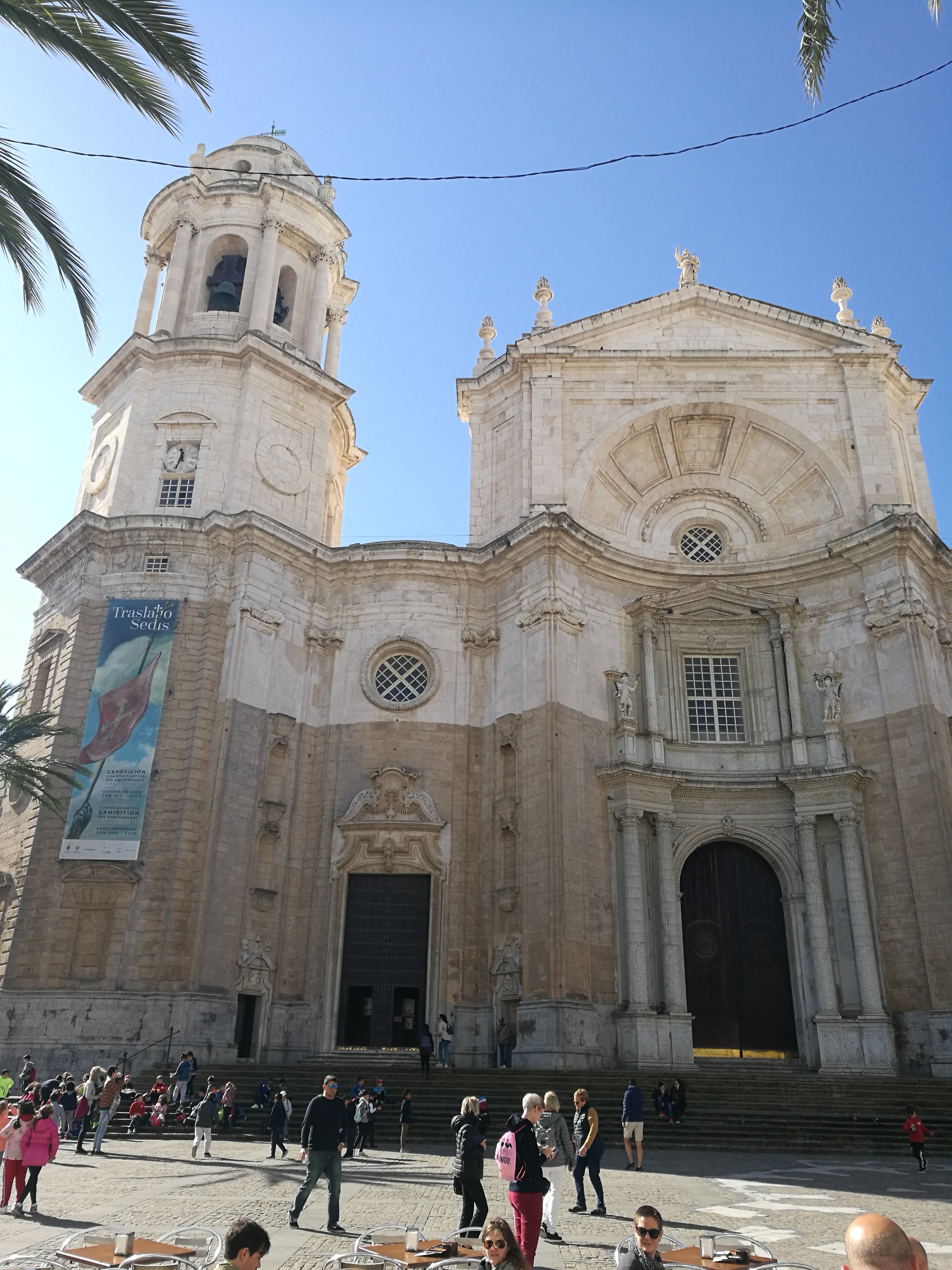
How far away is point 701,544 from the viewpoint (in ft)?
110

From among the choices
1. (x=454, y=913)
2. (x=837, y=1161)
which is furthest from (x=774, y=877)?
(x=837, y=1161)

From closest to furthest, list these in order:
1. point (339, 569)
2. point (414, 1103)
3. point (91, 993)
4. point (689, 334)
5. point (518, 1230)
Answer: point (518, 1230) < point (414, 1103) < point (91, 993) < point (339, 569) < point (689, 334)

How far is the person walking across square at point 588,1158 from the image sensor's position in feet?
39.9

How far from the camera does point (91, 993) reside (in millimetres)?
24438

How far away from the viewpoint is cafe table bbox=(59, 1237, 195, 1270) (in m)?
6.66

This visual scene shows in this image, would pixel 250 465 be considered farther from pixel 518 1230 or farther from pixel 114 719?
pixel 518 1230

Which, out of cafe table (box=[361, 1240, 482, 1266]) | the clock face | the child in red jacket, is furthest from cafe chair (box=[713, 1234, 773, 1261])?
the clock face

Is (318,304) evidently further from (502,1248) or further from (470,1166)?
(502,1248)

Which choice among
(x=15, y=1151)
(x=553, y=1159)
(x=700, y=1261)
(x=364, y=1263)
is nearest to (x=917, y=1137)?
(x=553, y=1159)

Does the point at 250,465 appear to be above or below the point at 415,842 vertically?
above

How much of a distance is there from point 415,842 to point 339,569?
8960mm

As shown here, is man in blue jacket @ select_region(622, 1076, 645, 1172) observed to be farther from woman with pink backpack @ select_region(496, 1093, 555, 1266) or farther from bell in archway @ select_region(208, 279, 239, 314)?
bell in archway @ select_region(208, 279, 239, 314)

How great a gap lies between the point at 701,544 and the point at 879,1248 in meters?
31.2

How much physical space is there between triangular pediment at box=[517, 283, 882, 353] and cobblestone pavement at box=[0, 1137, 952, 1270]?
81.6ft
